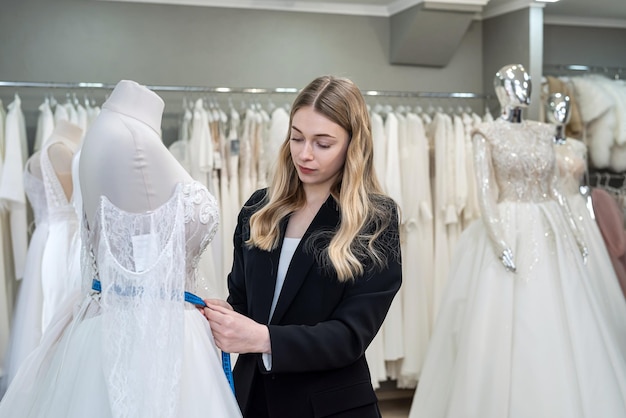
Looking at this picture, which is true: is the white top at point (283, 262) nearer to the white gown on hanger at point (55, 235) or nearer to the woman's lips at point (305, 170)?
the woman's lips at point (305, 170)

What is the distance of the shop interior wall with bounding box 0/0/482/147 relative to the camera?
4590mm

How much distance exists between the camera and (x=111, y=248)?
1647 mm

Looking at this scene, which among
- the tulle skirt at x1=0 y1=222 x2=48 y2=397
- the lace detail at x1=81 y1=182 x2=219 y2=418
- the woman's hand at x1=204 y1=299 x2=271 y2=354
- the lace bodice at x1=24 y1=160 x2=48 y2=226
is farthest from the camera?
the lace bodice at x1=24 y1=160 x2=48 y2=226

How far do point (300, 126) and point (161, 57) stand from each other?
310 centimetres

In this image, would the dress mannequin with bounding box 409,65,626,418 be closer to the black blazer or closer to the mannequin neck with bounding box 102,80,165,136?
the black blazer

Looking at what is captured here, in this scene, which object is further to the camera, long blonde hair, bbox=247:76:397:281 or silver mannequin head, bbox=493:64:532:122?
silver mannequin head, bbox=493:64:532:122

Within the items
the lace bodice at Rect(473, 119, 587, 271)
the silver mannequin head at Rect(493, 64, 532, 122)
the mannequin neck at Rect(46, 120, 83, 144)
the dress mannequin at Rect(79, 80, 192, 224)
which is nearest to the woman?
the dress mannequin at Rect(79, 80, 192, 224)

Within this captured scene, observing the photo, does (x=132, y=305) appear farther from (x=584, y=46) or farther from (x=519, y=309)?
(x=584, y=46)

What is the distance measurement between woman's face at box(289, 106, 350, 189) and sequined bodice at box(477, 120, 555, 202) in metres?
1.98

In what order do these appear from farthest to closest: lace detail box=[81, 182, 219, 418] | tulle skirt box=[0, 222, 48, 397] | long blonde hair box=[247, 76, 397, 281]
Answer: tulle skirt box=[0, 222, 48, 397] < long blonde hair box=[247, 76, 397, 281] < lace detail box=[81, 182, 219, 418]

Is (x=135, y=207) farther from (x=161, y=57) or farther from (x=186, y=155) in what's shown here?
(x=161, y=57)

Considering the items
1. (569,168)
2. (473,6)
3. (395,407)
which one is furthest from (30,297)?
(473,6)

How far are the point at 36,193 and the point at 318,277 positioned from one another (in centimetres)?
261

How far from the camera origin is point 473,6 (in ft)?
15.8
